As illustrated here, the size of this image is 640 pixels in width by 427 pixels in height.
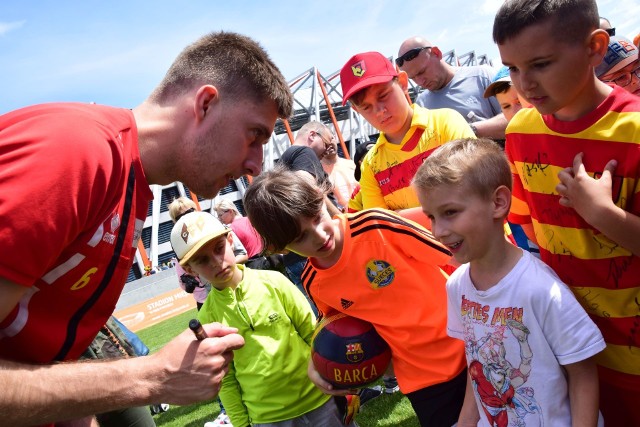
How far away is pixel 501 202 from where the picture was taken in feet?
6.43

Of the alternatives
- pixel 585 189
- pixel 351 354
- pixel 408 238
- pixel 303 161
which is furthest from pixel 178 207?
pixel 585 189

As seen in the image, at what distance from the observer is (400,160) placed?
11.3ft

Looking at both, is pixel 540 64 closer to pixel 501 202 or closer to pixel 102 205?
pixel 501 202

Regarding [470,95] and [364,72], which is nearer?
[364,72]

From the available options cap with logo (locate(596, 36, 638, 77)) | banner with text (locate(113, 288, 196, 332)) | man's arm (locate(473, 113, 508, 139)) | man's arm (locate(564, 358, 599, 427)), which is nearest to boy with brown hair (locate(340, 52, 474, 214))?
man's arm (locate(473, 113, 508, 139))

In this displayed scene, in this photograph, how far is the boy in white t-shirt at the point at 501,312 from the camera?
169cm

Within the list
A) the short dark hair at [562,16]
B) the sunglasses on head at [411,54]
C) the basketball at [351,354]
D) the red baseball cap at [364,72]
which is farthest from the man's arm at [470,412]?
the sunglasses on head at [411,54]

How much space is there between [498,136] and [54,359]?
11.4ft

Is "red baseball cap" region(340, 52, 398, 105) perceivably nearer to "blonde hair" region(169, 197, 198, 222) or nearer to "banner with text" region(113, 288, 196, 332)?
"blonde hair" region(169, 197, 198, 222)

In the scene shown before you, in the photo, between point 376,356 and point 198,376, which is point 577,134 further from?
point 198,376

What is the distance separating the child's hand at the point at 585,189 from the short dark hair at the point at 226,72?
1369 mm

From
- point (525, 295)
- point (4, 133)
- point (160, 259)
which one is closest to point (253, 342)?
point (525, 295)

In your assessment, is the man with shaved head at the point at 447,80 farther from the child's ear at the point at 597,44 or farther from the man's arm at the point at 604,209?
the man's arm at the point at 604,209

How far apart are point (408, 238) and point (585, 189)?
1.01m
